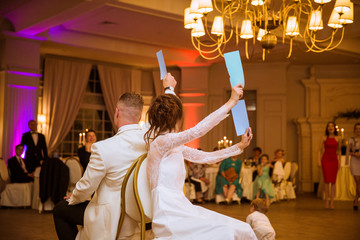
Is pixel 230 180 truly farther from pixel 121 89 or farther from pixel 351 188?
pixel 121 89

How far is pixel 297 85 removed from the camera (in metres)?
13.4

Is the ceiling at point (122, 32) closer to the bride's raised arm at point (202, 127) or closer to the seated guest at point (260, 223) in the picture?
the seated guest at point (260, 223)

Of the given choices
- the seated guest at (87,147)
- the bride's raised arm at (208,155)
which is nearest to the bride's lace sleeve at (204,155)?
the bride's raised arm at (208,155)

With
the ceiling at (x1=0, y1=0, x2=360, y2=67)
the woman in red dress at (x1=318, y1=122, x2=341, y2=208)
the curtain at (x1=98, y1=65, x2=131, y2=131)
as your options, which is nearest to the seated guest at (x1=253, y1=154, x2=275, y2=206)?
the woman in red dress at (x1=318, y1=122, x2=341, y2=208)

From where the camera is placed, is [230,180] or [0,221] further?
[230,180]

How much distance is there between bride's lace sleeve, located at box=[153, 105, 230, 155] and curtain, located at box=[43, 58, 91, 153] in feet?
32.5

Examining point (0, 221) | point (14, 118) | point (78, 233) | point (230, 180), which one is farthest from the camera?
point (14, 118)

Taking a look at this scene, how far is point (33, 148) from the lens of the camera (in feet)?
29.7

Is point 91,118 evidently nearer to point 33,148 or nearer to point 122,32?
point 122,32

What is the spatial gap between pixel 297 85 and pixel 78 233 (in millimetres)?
11431

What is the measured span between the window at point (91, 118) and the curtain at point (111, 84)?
0.30m

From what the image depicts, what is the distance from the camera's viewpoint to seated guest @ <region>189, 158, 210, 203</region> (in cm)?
919

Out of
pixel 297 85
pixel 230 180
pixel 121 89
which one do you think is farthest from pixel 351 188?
pixel 121 89

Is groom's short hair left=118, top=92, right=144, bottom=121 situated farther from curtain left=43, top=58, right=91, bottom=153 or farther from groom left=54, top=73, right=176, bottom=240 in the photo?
curtain left=43, top=58, right=91, bottom=153
